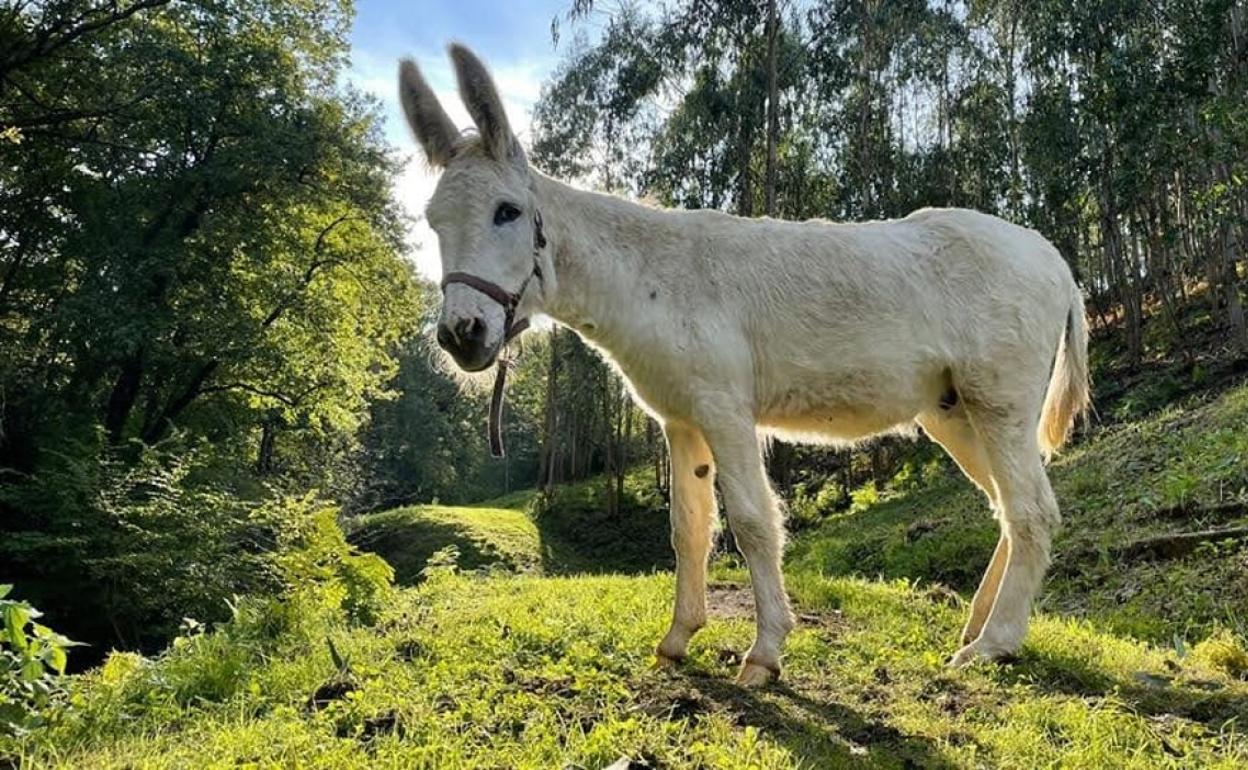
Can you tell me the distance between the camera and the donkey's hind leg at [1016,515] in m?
4.22

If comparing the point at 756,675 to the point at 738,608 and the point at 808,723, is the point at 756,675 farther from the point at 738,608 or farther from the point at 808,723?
the point at 738,608

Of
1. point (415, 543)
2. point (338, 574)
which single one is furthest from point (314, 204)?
point (338, 574)

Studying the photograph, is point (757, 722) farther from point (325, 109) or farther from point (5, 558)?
point (325, 109)

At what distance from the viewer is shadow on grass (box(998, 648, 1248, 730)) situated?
344 cm

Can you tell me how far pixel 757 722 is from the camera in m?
3.21

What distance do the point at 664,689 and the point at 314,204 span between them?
66.7 ft

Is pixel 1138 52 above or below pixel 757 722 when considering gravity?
above

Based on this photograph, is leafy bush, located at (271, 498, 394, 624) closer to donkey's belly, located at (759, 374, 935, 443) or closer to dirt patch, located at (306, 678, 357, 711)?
dirt patch, located at (306, 678, 357, 711)

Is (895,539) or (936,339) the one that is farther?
(895,539)

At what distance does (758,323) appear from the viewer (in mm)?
4285

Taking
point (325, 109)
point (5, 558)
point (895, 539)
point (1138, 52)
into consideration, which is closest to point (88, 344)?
point (5, 558)

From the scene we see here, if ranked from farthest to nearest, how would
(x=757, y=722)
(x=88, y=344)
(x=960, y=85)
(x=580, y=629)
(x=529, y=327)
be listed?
(x=960, y=85), (x=88, y=344), (x=580, y=629), (x=529, y=327), (x=757, y=722)

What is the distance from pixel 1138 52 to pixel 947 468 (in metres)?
10.6

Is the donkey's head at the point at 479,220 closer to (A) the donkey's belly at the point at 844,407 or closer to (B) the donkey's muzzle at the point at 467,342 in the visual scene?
(B) the donkey's muzzle at the point at 467,342
